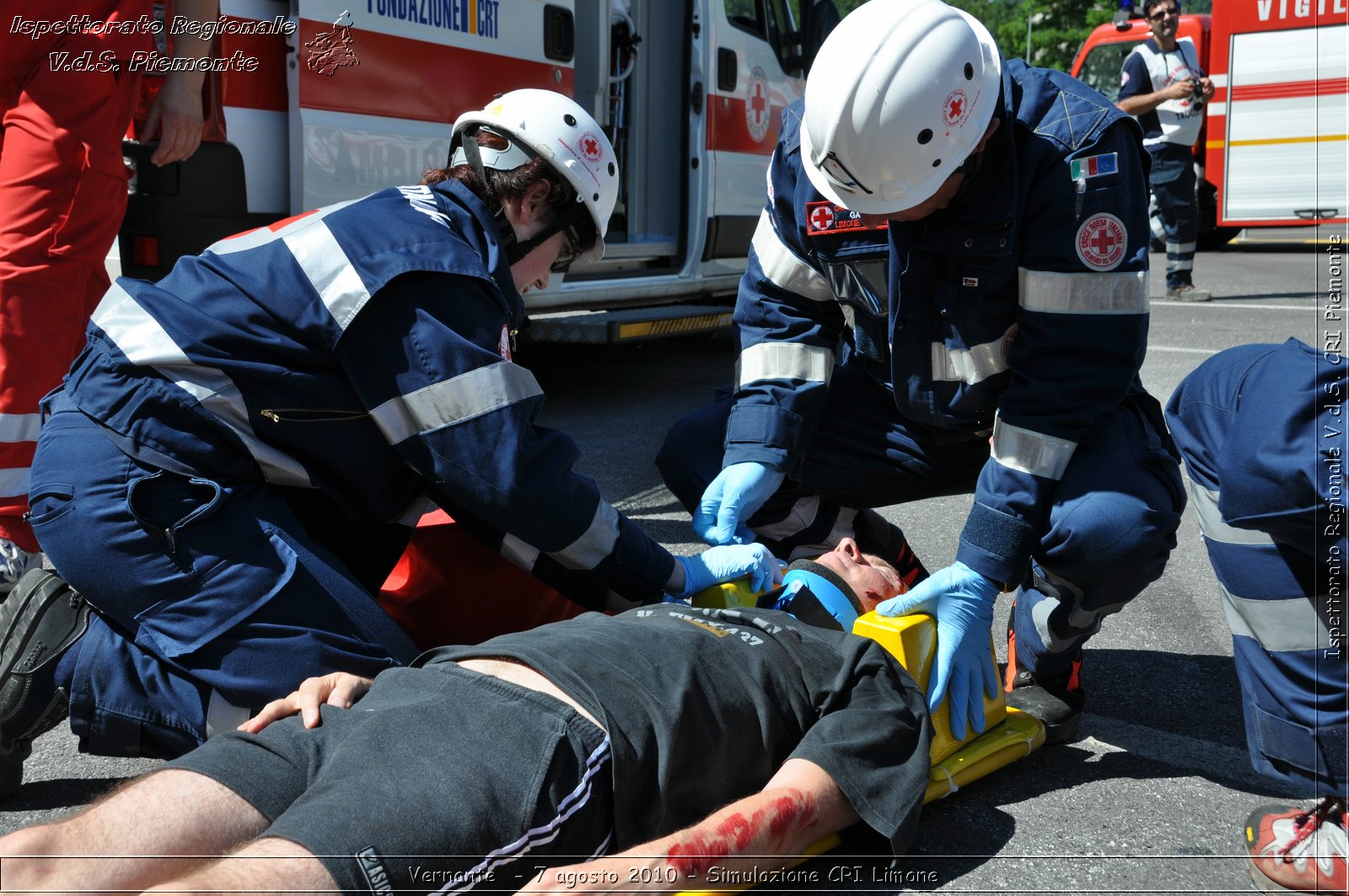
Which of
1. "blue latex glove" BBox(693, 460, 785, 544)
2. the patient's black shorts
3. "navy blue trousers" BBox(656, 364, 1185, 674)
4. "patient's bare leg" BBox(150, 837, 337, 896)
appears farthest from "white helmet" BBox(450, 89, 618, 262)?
"patient's bare leg" BBox(150, 837, 337, 896)

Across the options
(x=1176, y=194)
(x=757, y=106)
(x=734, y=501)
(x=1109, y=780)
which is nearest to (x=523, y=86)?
(x=757, y=106)

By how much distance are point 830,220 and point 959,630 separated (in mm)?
1083

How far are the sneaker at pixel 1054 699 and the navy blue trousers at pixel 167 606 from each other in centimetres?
147

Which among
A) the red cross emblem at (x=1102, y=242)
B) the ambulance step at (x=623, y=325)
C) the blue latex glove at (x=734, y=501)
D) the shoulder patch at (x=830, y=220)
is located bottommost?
the blue latex glove at (x=734, y=501)

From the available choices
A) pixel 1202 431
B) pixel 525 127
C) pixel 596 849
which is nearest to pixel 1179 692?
pixel 1202 431

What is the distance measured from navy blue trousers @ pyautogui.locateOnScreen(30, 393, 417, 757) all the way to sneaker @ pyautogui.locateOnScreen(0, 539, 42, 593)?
1000 millimetres

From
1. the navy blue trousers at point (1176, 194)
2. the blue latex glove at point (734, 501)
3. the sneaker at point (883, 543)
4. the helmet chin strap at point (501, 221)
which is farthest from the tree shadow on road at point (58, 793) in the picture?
the navy blue trousers at point (1176, 194)

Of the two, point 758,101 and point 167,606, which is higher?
point 758,101

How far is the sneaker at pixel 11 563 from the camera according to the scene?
3.07m

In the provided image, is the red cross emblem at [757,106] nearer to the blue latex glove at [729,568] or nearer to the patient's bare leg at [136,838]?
the blue latex glove at [729,568]

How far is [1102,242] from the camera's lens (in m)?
2.59

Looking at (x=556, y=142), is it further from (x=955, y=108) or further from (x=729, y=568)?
(x=729, y=568)

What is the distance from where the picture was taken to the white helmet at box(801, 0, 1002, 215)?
8.14 ft

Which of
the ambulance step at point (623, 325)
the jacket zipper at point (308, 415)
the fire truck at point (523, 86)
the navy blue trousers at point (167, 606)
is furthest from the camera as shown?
the ambulance step at point (623, 325)
